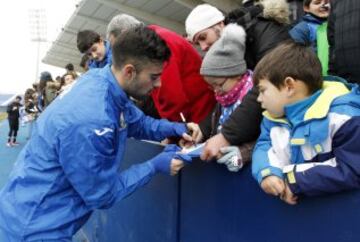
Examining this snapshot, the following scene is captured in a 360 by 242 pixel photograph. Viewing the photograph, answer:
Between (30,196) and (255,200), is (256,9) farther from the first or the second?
(30,196)

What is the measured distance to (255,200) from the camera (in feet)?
5.47

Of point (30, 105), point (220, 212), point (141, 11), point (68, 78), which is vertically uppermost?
point (141, 11)

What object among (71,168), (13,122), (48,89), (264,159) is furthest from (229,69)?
(13,122)

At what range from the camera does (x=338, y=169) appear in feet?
4.03

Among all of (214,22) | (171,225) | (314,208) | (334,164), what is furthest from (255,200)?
(214,22)

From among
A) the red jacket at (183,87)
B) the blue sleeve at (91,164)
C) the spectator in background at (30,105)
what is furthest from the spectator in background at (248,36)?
the spectator in background at (30,105)

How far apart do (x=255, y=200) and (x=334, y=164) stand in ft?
1.57

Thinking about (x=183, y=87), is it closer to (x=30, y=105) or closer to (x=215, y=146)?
(x=215, y=146)

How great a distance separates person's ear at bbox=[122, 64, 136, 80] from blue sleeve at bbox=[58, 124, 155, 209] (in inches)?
12.0

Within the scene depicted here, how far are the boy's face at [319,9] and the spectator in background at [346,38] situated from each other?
18.1 inches

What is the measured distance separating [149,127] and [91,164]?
2.40 ft

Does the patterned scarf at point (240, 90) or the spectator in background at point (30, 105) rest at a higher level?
the patterned scarf at point (240, 90)

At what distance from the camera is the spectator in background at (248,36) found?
1794 mm

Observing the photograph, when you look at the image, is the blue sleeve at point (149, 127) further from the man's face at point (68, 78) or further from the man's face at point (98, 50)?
the man's face at point (68, 78)
